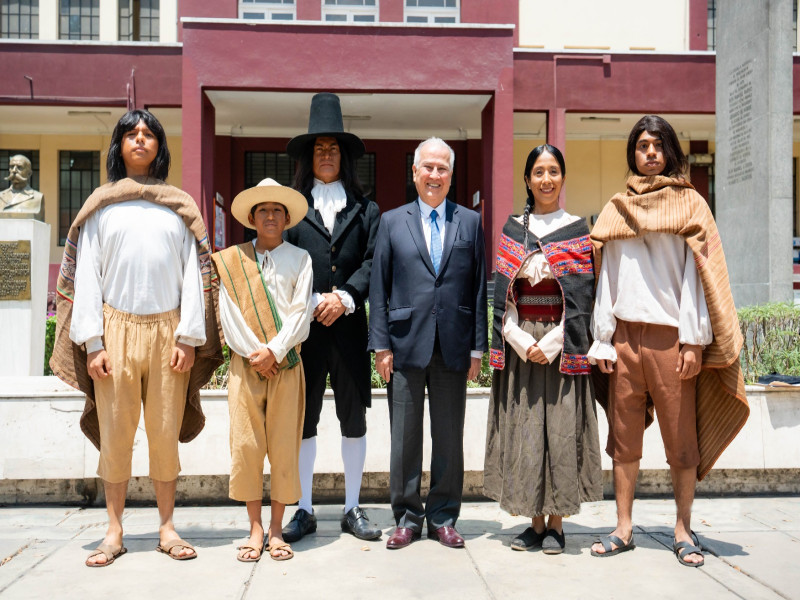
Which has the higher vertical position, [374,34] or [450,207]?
[374,34]

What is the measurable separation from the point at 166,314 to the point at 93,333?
1.21ft

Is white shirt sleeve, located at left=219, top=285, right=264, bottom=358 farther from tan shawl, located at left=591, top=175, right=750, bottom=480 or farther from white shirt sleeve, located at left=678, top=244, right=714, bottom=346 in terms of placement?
white shirt sleeve, located at left=678, top=244, right=714, bottom=346

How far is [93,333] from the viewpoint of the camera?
150 inches

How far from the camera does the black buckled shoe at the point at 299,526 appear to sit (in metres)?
4.16

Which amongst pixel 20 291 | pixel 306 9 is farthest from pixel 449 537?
pixel 306 9

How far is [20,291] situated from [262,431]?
4215mm

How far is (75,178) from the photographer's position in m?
16.6

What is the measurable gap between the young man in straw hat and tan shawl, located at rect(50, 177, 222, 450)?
0.57 ft

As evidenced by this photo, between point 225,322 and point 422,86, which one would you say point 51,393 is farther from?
point 422,86

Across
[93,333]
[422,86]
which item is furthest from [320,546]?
[422,86]

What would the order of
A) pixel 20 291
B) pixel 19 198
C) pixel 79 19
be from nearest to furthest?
pixel 20 291 < pixel 19 198 < pixel 79 19

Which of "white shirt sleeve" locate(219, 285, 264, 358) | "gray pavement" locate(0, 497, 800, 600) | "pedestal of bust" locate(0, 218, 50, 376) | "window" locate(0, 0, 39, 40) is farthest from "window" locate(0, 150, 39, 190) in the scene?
"white shirt sleeve" locate(219, 285, 264, 358)

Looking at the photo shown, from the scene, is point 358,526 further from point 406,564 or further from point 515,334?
point 515,334

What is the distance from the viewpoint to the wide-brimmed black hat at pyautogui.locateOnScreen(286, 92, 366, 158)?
14.5ft
